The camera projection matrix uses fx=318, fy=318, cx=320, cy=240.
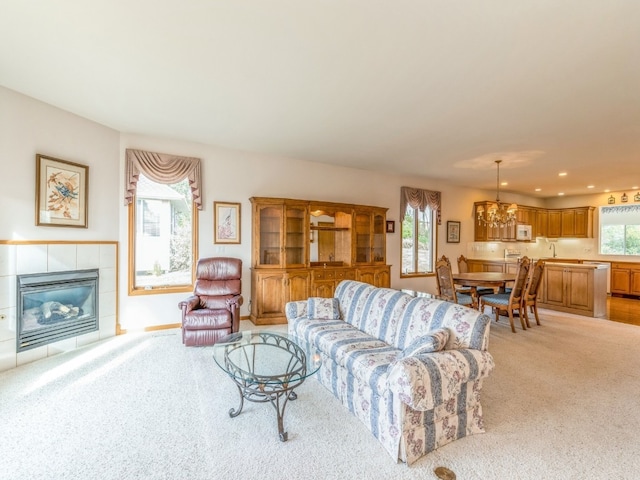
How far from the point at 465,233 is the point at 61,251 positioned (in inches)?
302

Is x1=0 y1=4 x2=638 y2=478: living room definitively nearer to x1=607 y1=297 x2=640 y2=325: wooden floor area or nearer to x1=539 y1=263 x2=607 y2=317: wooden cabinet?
x1=539 y1=263 x2=607 y2=317: wooden cabinet

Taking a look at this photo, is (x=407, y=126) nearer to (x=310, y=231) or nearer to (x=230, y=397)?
(x=310, y=231)

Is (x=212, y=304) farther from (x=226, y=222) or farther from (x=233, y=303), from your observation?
(x=226, y=222)

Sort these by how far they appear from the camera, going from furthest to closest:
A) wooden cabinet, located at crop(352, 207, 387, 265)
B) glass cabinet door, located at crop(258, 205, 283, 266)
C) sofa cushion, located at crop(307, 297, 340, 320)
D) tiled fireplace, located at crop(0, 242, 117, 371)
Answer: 1. wooden cabinet, located at crop(352, 207, 387, 265)
2. glass cabinet door, located at crop(258, 205, 283, 266)
3. sofa cushion, located at crop(307, 297, 340, 320)
4. tiled fireplace, located at crop(0, 242, 117, 371)

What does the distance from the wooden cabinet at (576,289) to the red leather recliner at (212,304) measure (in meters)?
5.84

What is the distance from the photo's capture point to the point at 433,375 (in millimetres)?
1817

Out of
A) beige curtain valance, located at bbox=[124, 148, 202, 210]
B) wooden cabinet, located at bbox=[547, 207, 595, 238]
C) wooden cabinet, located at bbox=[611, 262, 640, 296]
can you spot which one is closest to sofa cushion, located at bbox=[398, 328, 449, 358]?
beige curtain valance, located at bbox=[124, 148, 202, 210]

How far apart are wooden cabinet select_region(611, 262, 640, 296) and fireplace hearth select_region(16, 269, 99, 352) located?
10544mm

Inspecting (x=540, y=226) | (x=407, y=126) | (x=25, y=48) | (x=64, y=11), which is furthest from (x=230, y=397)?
(x=540, y=226)

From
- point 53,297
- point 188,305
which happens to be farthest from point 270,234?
point 53,297

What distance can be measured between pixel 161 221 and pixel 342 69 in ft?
11.1

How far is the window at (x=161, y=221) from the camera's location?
4.35 metres

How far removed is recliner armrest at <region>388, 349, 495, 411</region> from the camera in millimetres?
1745

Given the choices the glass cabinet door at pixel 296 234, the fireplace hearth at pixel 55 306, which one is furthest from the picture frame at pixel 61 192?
the glass cabinet door at pixel 296 234
